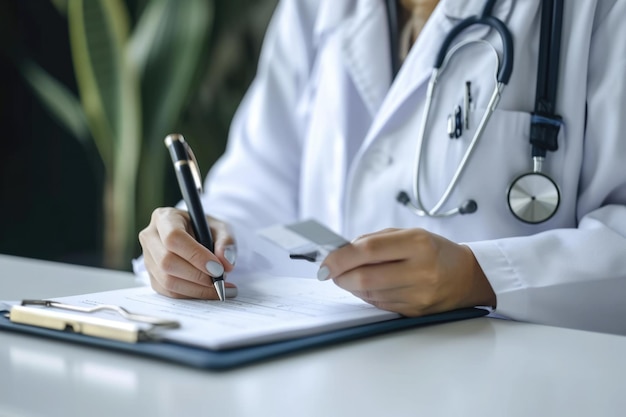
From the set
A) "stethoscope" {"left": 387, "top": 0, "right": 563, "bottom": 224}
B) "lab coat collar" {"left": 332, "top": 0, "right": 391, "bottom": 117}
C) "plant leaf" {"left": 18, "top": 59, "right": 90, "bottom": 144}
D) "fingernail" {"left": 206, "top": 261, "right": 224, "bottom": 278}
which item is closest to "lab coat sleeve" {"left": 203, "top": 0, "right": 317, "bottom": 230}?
"lab coat collar" {"left": 332, "top": 0, "right": 391, "bottom": 117}

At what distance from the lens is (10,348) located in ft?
2.21

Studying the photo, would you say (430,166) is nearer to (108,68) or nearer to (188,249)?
(188,249)

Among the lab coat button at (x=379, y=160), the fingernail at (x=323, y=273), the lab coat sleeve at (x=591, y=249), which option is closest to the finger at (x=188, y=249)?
the fingernail at (x=323, y=273)

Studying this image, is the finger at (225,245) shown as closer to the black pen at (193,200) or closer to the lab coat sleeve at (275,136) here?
the black pen at (193,200)

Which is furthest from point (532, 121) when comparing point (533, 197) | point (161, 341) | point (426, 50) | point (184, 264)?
point (161, 341)

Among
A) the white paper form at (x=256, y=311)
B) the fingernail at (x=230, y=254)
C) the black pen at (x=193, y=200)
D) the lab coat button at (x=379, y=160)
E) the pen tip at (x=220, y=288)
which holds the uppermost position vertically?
the lab coat button at (x=379, y=160)

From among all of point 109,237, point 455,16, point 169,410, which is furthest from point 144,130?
point 169,410

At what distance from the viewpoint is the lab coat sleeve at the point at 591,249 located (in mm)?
889

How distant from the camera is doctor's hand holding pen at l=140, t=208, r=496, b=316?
0.78 m

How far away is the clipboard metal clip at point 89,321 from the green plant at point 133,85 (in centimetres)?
174

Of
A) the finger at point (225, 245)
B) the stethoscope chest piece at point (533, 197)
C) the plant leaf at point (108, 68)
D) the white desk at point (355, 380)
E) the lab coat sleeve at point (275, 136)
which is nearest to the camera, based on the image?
the white desk at point (355, 380)

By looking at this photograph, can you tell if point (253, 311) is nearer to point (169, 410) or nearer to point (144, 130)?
point (169, 410)

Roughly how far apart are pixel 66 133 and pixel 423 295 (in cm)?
233

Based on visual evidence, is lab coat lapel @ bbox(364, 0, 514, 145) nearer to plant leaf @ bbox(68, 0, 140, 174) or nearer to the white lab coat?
the white lab coat
